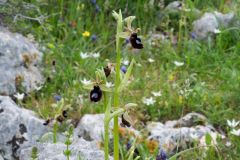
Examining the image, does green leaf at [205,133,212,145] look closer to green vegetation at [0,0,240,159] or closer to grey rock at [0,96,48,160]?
green vegetation at [0,0,240,159]

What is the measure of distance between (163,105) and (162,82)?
376 mm

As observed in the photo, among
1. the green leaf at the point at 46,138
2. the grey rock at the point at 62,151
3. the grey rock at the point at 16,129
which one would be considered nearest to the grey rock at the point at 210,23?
the grey rock at the point at 16,129

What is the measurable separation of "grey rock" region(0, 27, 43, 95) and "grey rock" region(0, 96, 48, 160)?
745 mm

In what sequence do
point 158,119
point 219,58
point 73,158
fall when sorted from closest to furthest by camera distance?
point 73,158 < point 158,119 < point 219,58

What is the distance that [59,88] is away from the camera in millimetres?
4777

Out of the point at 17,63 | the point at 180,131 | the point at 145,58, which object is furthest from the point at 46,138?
the point at 145,58

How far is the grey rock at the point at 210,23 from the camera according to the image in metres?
5.67

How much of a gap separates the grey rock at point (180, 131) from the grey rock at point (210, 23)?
150 cm

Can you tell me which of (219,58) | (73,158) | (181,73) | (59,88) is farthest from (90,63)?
(73,158)

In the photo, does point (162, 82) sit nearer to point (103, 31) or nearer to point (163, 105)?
point (163, 105)

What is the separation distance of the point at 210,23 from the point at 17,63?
1.85m

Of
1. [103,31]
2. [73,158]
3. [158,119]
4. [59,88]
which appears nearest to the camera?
[73,158]

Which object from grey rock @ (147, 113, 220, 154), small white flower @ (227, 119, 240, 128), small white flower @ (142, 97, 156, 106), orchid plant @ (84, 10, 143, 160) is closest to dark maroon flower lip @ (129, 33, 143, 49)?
orchid plant @ (84, 10, 143, 160)

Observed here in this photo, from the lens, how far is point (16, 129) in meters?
3.76
